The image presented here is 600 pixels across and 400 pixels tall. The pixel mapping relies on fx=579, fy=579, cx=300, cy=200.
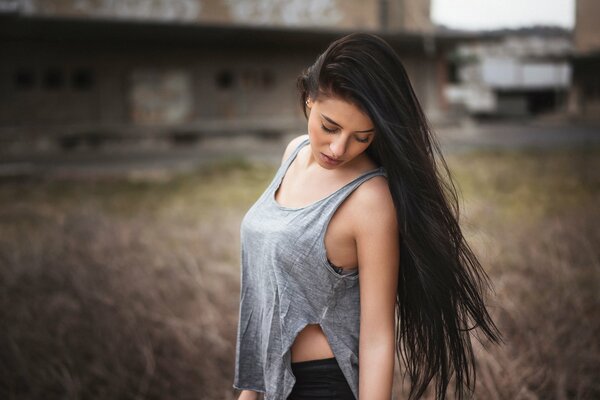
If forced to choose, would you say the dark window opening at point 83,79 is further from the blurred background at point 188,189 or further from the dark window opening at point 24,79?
the dark window opening at point 24,79

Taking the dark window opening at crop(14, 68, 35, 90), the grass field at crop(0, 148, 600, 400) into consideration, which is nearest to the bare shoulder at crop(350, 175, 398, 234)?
the grass field at crop(0, 148, 600, 400)

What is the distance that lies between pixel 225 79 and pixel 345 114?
14573mm

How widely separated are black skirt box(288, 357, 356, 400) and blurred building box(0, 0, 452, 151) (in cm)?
1182

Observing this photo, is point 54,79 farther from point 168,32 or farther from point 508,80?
point 508,80

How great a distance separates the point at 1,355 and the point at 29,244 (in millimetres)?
1589

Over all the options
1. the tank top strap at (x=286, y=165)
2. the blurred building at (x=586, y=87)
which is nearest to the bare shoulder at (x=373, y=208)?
the tank top strap at (x=286, y=165)

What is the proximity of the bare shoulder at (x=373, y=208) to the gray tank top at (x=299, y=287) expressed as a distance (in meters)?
0.02

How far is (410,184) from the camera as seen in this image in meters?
1.44

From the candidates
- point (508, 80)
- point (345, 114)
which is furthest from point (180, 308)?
point (508, 80)

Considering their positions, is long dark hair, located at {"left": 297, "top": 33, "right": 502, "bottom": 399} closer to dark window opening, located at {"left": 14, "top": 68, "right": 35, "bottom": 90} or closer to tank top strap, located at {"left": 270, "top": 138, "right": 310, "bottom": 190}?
tank top strap, located at {"left": 270, "top": 138, "right": 310, "bottom": 190}

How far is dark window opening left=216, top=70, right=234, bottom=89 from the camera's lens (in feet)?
50.1

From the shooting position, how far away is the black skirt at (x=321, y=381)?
1.50 metres

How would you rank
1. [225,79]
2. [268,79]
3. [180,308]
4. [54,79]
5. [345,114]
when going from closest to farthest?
[345,114] → [180,308] → [54,79] → [225,79] → [268,79]

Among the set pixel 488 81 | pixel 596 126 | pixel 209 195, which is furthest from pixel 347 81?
pixel 488 81
